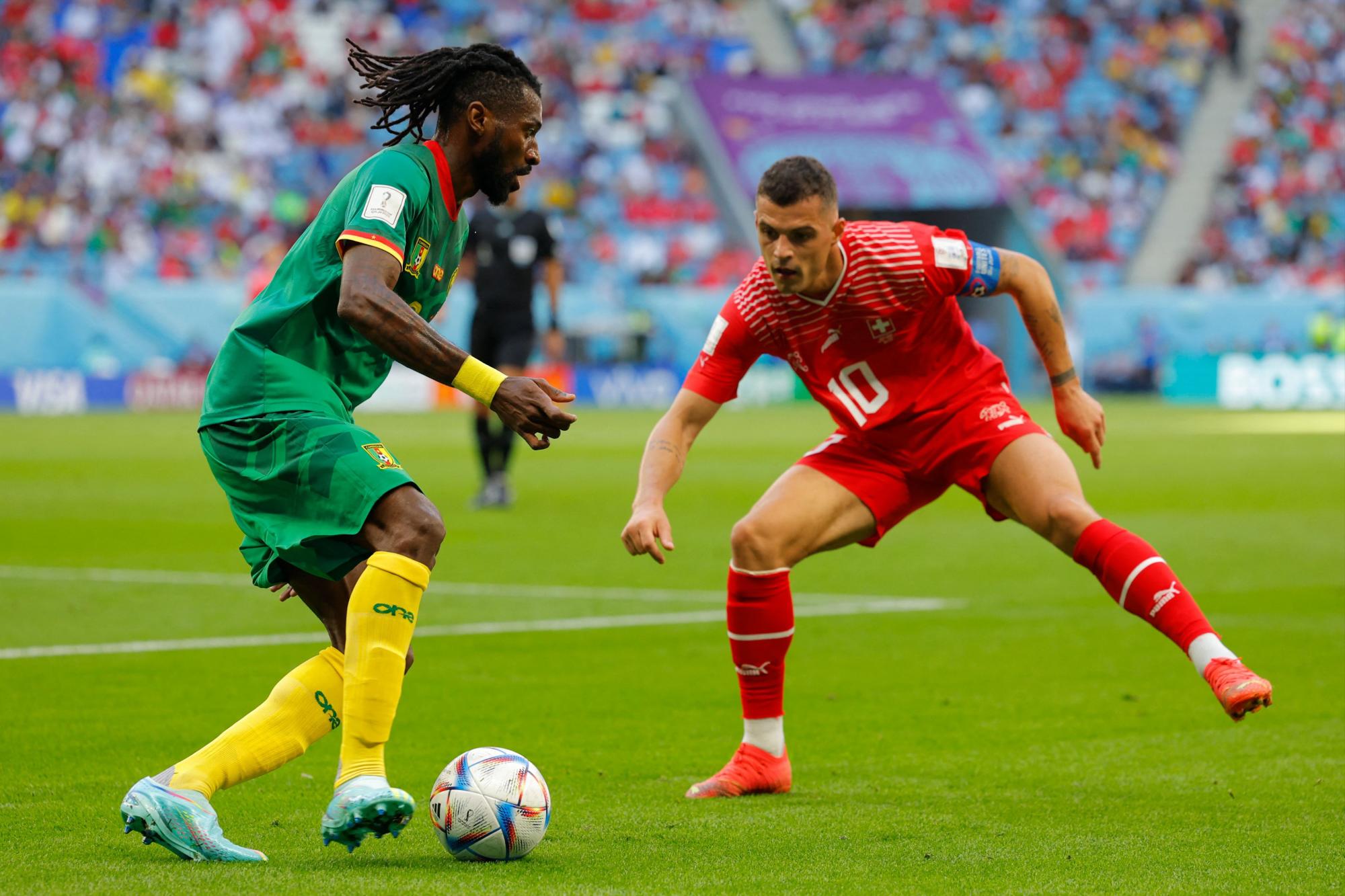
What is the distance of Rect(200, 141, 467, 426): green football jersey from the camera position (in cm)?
415

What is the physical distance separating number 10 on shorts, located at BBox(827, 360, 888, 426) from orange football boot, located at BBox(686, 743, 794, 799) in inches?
47.1

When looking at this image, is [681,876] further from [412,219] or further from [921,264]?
[921,264]

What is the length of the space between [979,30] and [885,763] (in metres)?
37.3

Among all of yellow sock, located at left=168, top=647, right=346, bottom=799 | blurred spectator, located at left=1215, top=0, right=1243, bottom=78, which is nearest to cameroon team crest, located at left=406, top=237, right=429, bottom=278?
yellow sock, located at left=168, top=647, right=346, bottom=799

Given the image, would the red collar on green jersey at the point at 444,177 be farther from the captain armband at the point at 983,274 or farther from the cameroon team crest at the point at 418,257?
the captain armband at the point at 983,274

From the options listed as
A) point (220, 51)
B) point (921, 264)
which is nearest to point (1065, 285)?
point (220, 51)

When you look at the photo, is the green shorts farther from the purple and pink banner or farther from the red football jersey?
the purple and pink banner

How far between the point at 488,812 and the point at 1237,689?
6.25ft

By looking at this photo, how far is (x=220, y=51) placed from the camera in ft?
113

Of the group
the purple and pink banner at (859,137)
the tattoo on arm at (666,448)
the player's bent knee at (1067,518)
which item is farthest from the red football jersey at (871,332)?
the purple and pink banner at (859,137)

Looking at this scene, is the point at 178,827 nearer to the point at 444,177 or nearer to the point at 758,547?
the point at 444,177

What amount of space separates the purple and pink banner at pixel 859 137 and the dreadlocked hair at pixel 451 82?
1227 inches

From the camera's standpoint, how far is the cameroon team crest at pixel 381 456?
4117 mm

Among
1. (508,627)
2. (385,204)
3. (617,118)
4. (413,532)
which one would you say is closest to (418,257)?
(385,204)
